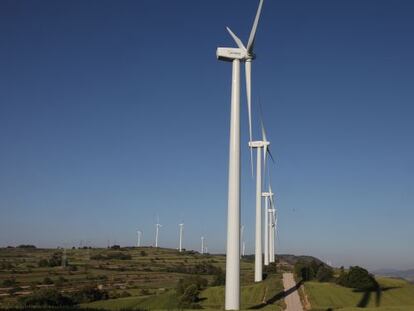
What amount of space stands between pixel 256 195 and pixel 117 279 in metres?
86.5

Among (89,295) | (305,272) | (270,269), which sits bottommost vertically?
(89,295)

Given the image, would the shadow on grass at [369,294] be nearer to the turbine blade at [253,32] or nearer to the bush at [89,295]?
the turbine blade at [253,32]

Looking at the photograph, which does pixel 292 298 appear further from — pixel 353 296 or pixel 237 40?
pixel 237 40

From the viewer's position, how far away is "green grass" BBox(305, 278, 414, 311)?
91562 mm

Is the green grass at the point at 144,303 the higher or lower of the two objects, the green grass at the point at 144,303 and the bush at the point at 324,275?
the lower

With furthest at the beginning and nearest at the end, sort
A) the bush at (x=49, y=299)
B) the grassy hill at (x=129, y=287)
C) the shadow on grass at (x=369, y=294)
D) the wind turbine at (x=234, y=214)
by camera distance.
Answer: the bush at (x=49, y=299) → the grassy hill at (x=129, y=287) → the shadow on grass at (x=369, y=294) → the wind turbine at (x=234, y=214)

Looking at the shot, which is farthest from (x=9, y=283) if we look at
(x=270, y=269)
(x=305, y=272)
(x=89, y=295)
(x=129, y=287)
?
(x=305, y=272)

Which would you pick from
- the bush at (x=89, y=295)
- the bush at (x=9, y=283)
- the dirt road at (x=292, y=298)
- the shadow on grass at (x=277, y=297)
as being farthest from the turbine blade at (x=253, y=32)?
the bush at (x=9, y=283)

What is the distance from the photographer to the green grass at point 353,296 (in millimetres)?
91562

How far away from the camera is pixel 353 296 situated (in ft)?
341

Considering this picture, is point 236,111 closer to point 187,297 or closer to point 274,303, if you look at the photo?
point 274,303

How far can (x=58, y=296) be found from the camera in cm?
10881

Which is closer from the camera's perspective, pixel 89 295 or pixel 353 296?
pixel 353 296

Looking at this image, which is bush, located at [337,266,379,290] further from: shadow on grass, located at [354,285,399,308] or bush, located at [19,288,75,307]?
bush, located at [19,288,75,307]
